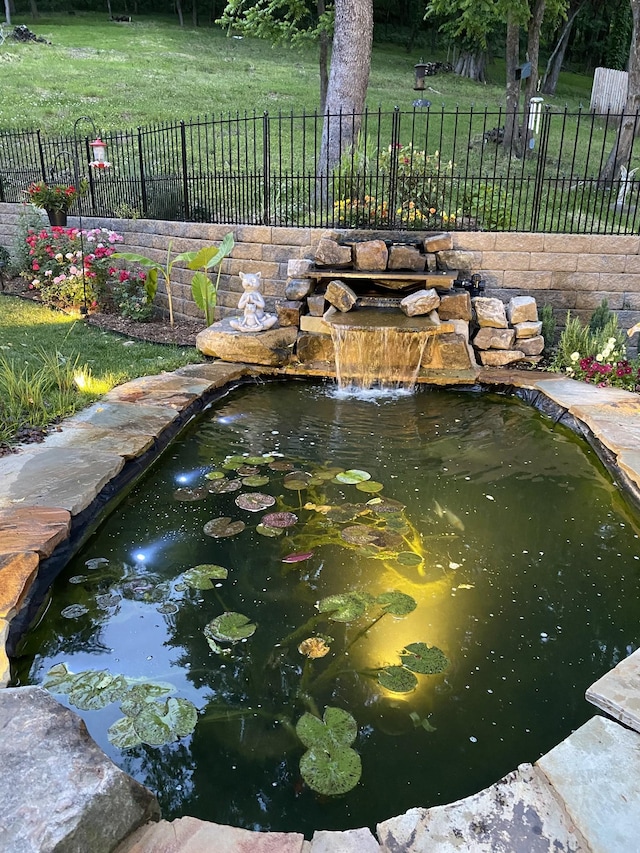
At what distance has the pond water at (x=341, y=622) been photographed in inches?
90.3

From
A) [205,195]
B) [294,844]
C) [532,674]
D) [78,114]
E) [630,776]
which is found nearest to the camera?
[294,844]

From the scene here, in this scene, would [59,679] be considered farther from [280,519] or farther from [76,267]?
[76,267]

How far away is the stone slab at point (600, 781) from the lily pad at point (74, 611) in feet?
6.91

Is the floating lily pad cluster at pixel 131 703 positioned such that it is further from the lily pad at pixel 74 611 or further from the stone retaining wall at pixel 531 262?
the stone retaining wall at pixel 531 262

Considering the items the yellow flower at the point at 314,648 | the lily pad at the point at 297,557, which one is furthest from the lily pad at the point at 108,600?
the yellow flower at the point at 314,648

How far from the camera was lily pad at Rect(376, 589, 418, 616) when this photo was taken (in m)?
3.08

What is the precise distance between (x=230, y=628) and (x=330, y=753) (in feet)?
2.70

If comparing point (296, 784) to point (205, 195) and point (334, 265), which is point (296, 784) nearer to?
point (334, 265)

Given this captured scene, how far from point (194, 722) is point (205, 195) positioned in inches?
304

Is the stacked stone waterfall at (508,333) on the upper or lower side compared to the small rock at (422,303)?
lower

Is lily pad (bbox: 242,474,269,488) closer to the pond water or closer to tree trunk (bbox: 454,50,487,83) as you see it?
the pond water

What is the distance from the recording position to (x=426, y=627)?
2.98 metres

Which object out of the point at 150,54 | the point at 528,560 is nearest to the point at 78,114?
the point at 150,54

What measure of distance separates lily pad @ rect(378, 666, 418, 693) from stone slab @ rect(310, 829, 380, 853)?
28.2 inches
